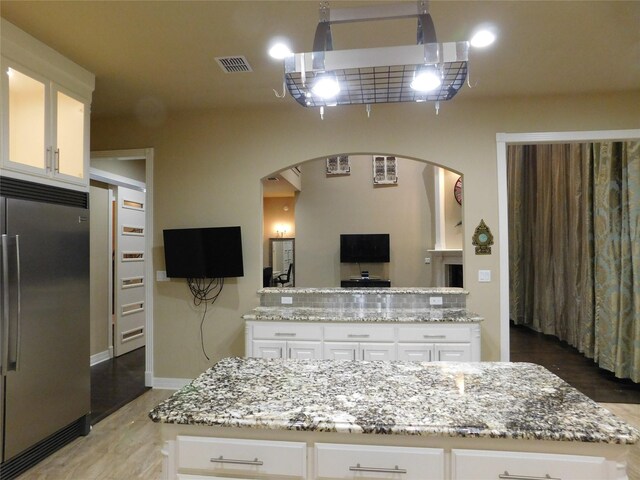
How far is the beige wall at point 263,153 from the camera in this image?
334 centimetres

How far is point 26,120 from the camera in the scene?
2373 mm

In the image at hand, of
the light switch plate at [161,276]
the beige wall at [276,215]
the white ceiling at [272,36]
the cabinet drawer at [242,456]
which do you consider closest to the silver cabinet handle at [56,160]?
the white ceiling at [272,36]

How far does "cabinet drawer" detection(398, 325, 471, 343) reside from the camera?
2861mm

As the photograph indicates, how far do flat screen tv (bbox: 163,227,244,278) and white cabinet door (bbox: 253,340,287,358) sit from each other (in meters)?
0.76

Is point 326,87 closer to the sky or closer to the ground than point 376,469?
closer to the sky

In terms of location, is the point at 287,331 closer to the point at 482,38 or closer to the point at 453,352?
the point at 453,352

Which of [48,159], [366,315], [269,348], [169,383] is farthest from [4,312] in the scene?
[366,315]

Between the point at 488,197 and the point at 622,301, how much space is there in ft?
6.36

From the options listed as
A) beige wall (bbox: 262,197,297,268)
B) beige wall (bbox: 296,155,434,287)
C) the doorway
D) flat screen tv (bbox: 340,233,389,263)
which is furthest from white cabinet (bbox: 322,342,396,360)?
beige wall (bbox: 262,197,297,268)

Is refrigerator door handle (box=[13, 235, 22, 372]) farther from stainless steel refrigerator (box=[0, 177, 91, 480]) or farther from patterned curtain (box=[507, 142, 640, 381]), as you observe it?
patterned curtain (box=[507, 142, 640, 381])

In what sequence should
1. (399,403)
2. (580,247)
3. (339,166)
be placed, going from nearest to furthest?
(399,403) < (580,247) < (339,166)

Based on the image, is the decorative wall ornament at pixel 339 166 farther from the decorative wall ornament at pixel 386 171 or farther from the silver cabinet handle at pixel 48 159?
the silver cabinet handle at pixel 48 159

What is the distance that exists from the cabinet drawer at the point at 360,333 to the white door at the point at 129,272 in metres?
3.03

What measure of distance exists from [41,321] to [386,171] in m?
7.16
